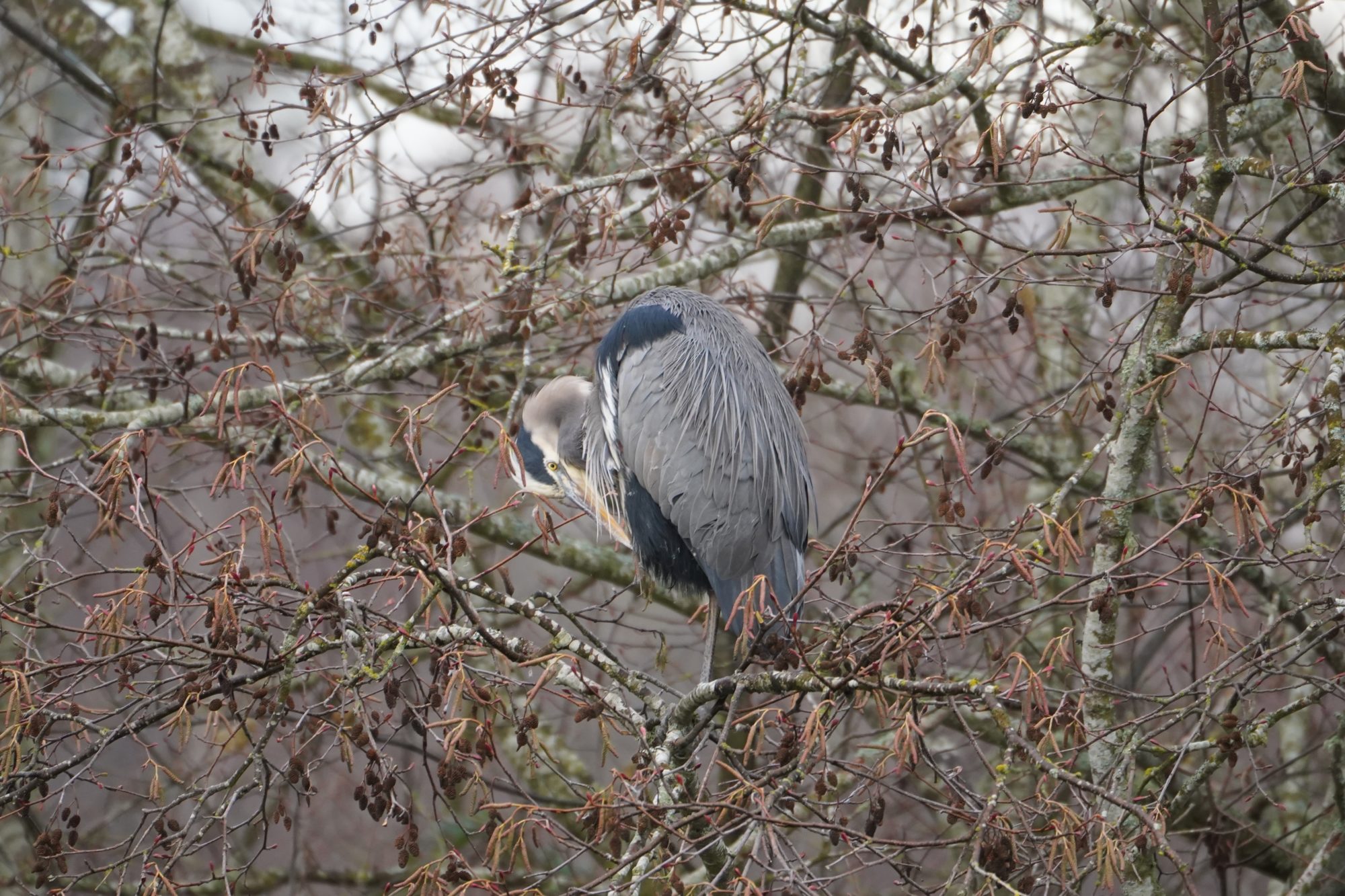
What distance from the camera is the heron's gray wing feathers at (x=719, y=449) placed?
14.0ft

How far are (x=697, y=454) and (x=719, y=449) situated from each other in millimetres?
90

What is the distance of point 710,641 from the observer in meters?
4.15

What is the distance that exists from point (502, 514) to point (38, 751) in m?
3.24

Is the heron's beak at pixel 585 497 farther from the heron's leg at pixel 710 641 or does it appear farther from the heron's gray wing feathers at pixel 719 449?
the heron's leg at pixel 710 641

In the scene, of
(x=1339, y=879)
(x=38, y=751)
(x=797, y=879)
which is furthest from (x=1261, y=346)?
(x=38, y=751)

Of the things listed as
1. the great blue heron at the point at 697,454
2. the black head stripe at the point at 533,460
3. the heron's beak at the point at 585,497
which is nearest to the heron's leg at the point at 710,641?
the great blue heron at the point at 697,454

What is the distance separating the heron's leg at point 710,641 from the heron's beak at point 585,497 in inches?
22.1

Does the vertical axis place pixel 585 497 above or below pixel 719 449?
below

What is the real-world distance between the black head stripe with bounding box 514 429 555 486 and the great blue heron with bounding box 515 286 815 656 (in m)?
0.36

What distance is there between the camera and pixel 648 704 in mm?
3268

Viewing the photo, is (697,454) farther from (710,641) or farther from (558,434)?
(558,434)

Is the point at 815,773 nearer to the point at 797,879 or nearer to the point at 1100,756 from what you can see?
the point at 797,879

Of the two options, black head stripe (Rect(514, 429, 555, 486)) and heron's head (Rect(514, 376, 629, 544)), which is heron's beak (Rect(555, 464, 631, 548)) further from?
black head stripe (Rect(514, 429, 555, 486))

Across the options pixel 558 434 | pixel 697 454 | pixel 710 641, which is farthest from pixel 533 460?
pixel 710 641
